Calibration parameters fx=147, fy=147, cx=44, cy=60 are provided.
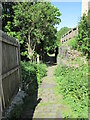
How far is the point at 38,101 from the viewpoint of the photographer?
489cm

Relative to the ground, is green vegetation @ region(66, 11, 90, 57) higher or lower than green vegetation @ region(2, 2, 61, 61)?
lower

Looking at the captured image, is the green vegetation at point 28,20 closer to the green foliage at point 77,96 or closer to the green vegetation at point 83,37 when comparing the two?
the green vegetation at point 83,37

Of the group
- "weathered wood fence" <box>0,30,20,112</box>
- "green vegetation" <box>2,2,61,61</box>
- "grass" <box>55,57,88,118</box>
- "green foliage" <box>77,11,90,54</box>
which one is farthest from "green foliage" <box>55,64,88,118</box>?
"green vegetation" <box>2,2,61,61</box>

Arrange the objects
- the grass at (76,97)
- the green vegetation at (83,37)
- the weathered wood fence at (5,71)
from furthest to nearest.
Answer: the green vegetation at (83,37)
the grass at (76,97)
the weathered wood fence at (5,71)

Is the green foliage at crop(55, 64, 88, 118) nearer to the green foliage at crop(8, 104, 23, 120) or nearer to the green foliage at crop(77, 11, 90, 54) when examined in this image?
the green foliage at crop(8, 104, 23, 120)

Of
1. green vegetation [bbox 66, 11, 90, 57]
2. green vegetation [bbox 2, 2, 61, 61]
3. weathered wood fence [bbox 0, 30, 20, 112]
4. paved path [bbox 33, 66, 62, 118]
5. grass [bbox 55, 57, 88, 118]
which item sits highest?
green vegetation [bbox 2, 2, 61, 61]

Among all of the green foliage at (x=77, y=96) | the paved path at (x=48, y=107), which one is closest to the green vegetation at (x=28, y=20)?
the green foliage at (x=77, y=96)

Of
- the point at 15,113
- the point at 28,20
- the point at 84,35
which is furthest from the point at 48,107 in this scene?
the point at 28,20

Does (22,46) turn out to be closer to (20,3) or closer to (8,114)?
(20,3)

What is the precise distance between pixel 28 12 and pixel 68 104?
798cm

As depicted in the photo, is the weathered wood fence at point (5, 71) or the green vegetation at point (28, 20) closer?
the weathered wood fence at point (5, 71)

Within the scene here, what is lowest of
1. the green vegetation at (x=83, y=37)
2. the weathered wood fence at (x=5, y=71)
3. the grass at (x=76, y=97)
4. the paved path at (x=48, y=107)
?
the paved path at (x=48, y=107)

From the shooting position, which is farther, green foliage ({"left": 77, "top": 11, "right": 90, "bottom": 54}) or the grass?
green foliage ({"left": 77, "top": 11, "right": 90, "bottom": 54})

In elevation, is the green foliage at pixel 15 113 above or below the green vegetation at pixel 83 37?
below
